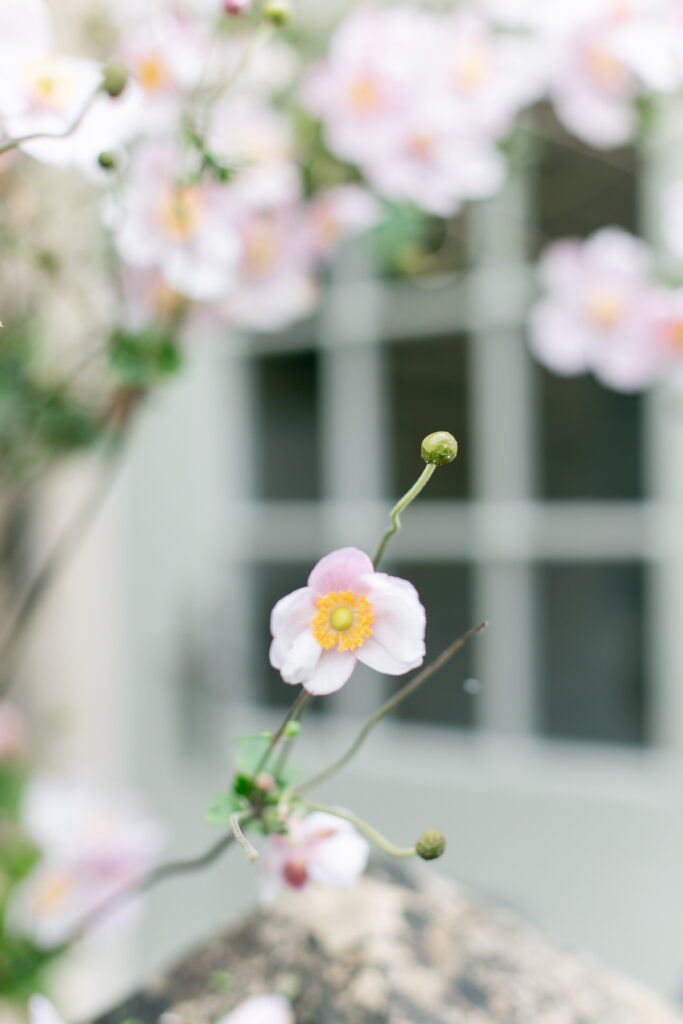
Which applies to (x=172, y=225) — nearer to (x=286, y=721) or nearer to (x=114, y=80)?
(x=114, y=80)

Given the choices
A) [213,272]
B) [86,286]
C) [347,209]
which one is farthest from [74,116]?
[86,286]

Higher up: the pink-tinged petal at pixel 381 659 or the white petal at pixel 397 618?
the white petal at pixel 397 618

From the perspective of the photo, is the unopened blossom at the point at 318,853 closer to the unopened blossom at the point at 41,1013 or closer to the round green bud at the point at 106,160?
the unopened blossom at the point at 41,1013

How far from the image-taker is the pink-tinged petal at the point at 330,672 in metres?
0.20

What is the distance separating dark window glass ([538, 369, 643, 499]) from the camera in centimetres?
142

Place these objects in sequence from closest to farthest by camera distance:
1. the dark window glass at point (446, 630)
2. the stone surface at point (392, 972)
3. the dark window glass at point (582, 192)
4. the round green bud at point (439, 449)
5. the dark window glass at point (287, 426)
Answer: the round green bud at point (439, 449) < the stone surface at point (392, 972) < the dark window glass at point (582, 192) < the dark window glass at point (446, 630) < the dark window glass at point (287, 426)

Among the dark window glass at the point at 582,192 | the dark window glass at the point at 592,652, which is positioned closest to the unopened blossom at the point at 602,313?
the dark window glass at the point at 582,192

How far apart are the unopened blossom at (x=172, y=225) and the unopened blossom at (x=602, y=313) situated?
237 mm

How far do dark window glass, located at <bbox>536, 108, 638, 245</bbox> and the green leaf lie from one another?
1.24 m

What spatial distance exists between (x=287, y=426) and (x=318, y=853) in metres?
1.52

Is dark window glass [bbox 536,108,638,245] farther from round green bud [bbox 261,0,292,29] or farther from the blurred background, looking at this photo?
round green bud [bbox 261,0,292,29]

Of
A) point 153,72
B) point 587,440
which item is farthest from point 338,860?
point 587,440

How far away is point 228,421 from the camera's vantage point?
1.74m

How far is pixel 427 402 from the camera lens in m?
1.61
